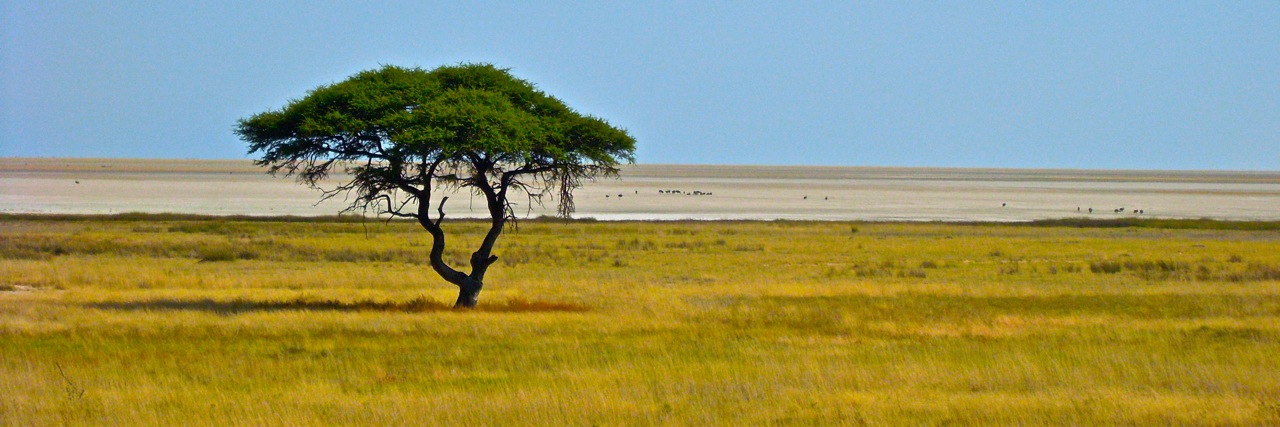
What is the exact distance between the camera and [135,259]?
37438 millimetres

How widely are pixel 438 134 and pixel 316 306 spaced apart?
15.1 feet

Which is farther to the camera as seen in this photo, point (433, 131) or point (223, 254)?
point (223, 254)

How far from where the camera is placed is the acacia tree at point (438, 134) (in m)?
21.3

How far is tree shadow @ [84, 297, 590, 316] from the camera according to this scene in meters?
21.9

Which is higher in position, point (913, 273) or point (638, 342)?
point (913, 273)

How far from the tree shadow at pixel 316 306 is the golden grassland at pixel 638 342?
0.09 metres

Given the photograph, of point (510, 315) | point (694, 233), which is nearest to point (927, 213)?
point (694, 233)

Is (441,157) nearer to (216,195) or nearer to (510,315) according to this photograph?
(510,315)

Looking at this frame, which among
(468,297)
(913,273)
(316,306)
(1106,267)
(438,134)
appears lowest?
(316,306)

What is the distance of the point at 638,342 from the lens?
17.8 m

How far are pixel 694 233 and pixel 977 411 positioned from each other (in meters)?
43.1

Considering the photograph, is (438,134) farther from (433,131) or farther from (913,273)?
(913,273)

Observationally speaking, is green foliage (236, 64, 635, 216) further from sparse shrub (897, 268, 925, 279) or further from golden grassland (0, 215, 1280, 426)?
sparse shrub (897, 268, 925, 279)

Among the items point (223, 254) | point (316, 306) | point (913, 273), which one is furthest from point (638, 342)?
point (223, 254)
